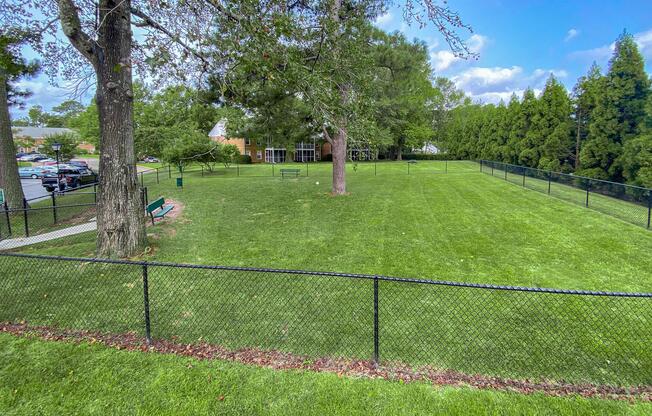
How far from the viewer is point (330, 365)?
146 inches

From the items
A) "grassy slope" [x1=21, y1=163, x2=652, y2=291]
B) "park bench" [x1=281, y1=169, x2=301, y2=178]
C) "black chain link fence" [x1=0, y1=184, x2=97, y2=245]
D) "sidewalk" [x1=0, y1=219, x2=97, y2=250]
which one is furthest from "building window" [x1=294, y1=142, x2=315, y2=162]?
"sidewalk" [x1=0, y1=219, x2=97, y2=250]

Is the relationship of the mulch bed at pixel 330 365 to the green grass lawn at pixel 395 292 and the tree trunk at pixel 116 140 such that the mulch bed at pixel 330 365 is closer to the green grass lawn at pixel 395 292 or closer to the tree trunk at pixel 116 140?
the green grass lawn at pixel 395 292

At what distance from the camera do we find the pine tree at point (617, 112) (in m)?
15.3

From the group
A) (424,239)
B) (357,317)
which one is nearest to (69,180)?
(424,239)

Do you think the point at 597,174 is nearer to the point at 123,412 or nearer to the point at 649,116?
the point at 649,116

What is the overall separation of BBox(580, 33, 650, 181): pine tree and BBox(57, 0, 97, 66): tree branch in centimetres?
1907

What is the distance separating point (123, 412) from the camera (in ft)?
9.77

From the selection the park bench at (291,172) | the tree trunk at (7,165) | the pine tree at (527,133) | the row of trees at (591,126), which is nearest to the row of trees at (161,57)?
the tree trunk at (7,165)

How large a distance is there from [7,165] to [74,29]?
340 inches

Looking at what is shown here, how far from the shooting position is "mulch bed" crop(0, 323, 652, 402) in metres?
3.31

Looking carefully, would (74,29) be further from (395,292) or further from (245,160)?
(245,160)

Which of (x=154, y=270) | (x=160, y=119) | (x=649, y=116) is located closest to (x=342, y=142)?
(x=154, y=270)

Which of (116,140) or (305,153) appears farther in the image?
(305,153)

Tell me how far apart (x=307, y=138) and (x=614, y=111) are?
88.8ft
